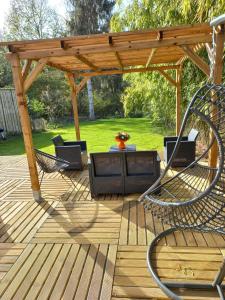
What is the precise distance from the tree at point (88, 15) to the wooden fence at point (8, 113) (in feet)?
23.1

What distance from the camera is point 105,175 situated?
368 cm

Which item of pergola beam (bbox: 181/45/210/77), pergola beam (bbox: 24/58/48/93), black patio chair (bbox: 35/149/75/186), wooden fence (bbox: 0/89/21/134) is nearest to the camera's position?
pergola beam (bbox: 181/45/210/77)

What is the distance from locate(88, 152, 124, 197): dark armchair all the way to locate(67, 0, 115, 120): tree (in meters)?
13.7

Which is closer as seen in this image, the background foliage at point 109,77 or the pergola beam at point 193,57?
the pergola beam at point 193,57

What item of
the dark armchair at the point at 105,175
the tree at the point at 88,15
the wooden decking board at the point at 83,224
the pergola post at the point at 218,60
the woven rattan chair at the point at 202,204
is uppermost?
the tree at the point at 88,15

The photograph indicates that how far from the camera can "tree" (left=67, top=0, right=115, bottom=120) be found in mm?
14633

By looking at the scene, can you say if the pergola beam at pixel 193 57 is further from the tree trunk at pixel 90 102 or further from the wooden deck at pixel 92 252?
the tree trunk at pixel 90 102

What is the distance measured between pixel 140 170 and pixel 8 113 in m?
8.82

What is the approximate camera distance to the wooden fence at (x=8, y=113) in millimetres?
10148

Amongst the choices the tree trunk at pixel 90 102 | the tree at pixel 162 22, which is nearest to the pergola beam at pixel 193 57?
the tree at pixel 162 22

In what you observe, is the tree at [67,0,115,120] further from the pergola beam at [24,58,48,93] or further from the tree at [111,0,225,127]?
the pergola beam at [24,58,48,93]

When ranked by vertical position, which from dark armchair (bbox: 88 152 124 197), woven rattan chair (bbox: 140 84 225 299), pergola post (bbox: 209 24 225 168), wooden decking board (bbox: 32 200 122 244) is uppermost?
pergola post (bbox: 209 24 225 168)

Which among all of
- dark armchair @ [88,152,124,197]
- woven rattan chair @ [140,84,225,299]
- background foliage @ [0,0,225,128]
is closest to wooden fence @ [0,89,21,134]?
background foliage @ [0,0,225,128]

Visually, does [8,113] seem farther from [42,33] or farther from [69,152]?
[42,33]
